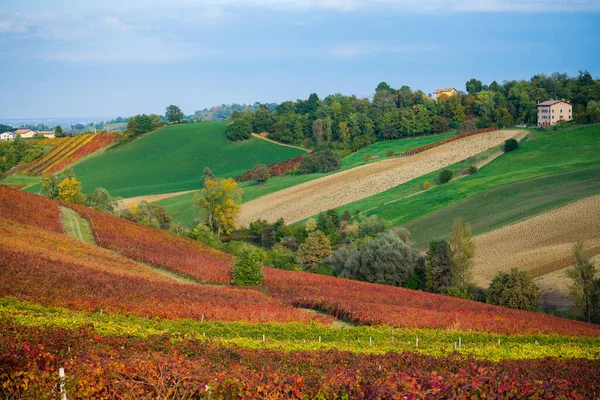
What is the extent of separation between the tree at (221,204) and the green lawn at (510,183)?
599 inches

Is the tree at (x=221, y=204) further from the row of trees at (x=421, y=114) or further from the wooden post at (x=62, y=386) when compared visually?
the wooden post at (x=62, y=386)

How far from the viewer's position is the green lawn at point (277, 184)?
92062mm

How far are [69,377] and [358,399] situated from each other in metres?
5.53

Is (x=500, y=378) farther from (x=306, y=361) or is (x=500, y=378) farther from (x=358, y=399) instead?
(x=306, y=361)

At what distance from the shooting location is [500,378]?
12.0 m

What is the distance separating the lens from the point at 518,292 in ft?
140

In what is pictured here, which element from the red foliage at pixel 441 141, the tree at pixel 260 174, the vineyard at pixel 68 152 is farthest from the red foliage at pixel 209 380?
the vineyard at pixel 68 152

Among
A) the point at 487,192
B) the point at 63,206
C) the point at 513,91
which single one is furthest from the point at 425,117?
the point at 63,206

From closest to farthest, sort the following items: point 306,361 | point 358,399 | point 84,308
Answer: point 358,399, point 306,361, point 84,308

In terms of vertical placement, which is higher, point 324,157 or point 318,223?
point 324,157

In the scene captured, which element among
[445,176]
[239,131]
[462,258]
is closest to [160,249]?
[462,258]

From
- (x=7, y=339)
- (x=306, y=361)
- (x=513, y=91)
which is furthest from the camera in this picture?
(x=513, y=91)

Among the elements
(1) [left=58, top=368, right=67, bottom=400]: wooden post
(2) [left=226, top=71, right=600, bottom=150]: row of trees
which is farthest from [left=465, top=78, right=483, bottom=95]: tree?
(1) [left=58, top=368, right=67, bottom=400]: wooden post

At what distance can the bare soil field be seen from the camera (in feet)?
166
